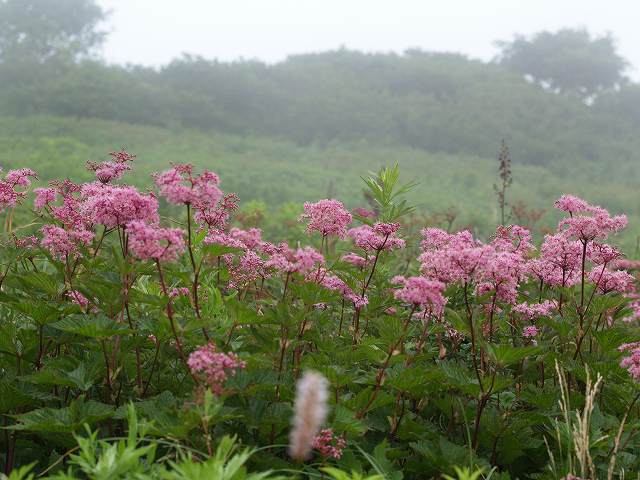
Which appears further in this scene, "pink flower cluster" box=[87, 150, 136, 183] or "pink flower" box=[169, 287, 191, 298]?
"pink flower cluster" box=[87, 150, 136, 183]

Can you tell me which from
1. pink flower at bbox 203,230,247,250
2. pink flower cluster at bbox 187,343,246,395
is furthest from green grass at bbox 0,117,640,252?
pink flower cluster at bbox 187,343,246,395

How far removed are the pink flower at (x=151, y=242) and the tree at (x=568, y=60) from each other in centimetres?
5255

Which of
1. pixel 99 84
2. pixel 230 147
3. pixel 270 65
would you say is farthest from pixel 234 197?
pixel 270 65

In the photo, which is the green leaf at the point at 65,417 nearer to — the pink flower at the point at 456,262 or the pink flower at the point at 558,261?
the pink flower at the point at 456,262

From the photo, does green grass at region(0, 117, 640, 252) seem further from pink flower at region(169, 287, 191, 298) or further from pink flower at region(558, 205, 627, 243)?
pink flower at region(169, 287, 191, 298)

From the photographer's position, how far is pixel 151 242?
6.60 ft

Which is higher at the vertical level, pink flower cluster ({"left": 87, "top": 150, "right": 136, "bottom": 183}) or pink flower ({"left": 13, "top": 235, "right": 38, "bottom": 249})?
pink flower cluster ({"left": 87, "top": 150, "right": 136, "bottom": 183})

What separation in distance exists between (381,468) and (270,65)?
4355 cm

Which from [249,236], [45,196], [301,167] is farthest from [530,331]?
[301,167]

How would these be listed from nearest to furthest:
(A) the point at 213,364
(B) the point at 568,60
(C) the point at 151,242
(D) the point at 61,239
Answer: (A) the point at 213,364, (C) the point at 151,242, (D) the point at 61,239, (B) the point at 568,60

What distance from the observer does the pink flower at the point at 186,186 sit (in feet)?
7.17

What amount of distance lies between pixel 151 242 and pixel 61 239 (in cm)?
73

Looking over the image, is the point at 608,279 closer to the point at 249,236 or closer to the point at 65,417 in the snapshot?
the point at 249,236

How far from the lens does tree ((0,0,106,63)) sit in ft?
141
